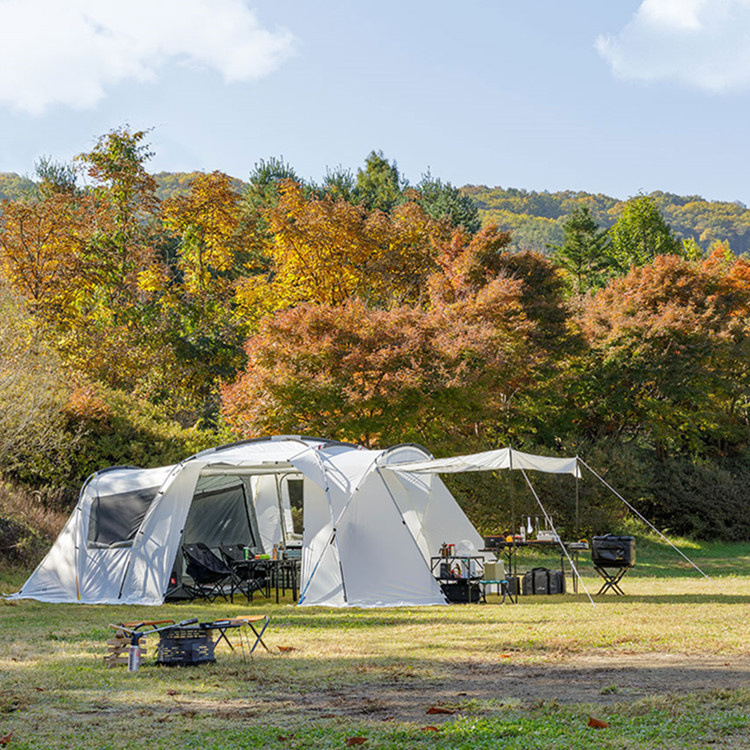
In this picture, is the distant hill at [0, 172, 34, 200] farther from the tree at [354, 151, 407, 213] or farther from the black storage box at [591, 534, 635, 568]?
the black storage box at [591, 534, 635, 568]

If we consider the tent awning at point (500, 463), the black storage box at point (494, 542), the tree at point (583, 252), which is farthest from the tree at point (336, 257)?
the tree at point (583, 252)

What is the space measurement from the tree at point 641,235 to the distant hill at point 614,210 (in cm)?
1672

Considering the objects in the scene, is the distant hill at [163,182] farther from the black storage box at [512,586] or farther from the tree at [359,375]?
the black storage box at [512,586]

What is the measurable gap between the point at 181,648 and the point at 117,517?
19.3ft

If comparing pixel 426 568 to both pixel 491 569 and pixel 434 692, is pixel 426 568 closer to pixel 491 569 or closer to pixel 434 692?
pixel 491 569

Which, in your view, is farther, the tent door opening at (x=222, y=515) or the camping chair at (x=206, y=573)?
the tent door opening at (x=222, y=515)

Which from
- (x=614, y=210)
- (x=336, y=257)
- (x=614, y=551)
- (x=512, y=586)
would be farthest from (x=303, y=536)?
(x=614, y=210)

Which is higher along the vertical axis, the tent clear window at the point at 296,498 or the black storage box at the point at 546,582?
the tent clear window at the point at 296,498

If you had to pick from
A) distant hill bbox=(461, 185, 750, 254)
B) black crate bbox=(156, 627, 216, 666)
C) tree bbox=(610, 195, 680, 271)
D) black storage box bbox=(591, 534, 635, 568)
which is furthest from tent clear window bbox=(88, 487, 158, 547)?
distant hill bbox=(461, 185, 750, 254)

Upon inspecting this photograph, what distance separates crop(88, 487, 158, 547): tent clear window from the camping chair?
2.46 ft

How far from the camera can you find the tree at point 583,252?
3762 centimetres

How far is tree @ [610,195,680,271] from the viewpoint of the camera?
128 ft

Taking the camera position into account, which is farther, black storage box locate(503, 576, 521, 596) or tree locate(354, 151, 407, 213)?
tree locate(354, 151, 407, 213)


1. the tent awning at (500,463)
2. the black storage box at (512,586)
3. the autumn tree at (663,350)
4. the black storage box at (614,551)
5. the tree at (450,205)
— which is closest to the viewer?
the tent awning at (500,463)
